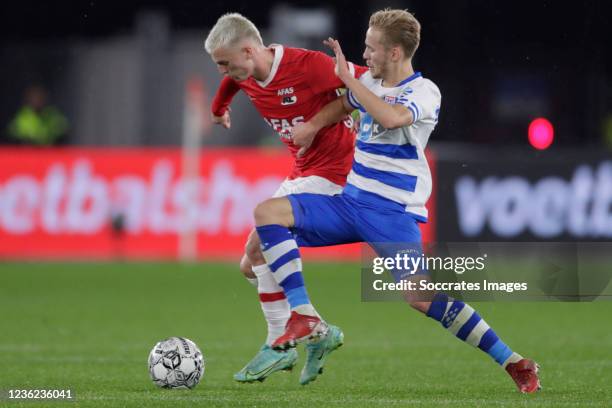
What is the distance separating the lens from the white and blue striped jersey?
22.1 ft

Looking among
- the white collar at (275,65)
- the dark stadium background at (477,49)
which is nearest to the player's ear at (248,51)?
the white collar at (275,65)

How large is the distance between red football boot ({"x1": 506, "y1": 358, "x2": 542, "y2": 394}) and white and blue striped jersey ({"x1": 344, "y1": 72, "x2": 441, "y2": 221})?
93cm

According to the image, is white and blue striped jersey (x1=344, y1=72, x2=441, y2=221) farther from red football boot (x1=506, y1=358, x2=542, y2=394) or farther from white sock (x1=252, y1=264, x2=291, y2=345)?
red football boot (x1=506, y1=358, x2=542, y2=394)

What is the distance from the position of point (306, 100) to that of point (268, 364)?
143cm

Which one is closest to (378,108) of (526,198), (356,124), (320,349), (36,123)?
(356,124)

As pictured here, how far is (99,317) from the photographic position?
37.3ft

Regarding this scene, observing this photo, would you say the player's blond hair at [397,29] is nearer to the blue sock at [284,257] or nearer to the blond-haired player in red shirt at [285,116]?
the blond-haired player in red shirt at [285,116]

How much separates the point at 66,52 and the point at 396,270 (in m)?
17.5

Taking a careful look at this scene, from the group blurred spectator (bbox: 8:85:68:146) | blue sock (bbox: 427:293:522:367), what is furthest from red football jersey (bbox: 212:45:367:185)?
blurred spectator (bbox: 8:85:68:146)

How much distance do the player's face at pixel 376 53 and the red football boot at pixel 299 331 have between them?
135 cm

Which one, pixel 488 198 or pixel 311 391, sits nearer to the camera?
pixel 311 391

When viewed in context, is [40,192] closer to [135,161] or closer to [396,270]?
[135,161]

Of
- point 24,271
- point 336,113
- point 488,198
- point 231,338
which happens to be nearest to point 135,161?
point 24,271

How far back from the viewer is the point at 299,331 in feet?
21.2
